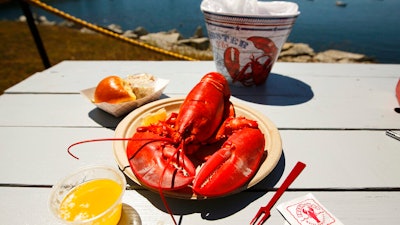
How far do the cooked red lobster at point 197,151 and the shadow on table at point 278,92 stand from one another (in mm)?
317

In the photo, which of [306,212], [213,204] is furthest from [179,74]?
[306,212]

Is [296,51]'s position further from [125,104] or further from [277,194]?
[277,194]

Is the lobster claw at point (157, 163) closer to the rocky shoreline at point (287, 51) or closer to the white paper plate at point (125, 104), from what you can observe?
the white paper plate at point (125, 104)

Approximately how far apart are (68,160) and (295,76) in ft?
5.12

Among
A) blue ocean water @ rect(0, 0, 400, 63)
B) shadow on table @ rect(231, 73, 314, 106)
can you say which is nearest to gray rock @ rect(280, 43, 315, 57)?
blue ocean water @ rect(0, 0, 400, 63)

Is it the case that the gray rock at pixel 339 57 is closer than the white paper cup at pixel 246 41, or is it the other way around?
the white paper cup at pixel 246 41

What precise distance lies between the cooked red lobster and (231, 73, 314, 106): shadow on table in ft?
1.04

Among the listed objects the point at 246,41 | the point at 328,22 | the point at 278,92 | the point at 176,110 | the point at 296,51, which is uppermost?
the point at 246,41

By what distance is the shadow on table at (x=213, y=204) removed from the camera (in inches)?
29.7

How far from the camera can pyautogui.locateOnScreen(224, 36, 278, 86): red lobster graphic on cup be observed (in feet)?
4.48

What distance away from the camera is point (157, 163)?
0.81 metres

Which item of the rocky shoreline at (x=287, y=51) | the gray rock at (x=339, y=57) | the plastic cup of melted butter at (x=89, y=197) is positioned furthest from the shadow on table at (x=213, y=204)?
the gray rock at (x=339, y=57)

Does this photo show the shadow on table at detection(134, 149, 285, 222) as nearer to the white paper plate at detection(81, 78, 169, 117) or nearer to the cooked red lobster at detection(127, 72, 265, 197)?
the cooked red lobster at detection(127, 72, 265, 197)

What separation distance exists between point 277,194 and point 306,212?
0.32 ft
